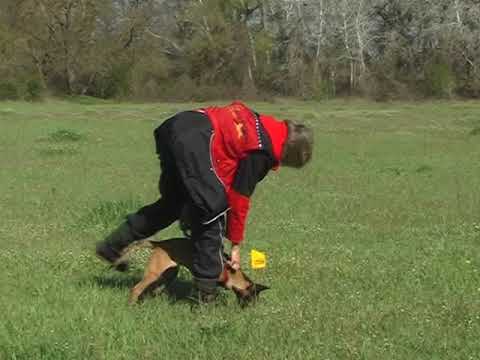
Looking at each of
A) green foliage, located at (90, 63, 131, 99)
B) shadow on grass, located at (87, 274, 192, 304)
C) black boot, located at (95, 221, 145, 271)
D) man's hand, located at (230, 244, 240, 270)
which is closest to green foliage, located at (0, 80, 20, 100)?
green foliage, located at (90, 63, 131, 99)

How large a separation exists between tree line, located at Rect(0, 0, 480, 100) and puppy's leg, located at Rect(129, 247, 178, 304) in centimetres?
4667

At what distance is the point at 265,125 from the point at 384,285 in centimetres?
165

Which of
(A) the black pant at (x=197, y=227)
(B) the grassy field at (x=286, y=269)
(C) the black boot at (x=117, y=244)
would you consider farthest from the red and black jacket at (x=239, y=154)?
(C) the black boot at (x=117, y=244)

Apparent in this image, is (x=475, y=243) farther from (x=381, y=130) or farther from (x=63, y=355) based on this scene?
(x=381, y=130)

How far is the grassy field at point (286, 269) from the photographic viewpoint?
5.32 metres

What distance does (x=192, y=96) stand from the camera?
53.8 metres

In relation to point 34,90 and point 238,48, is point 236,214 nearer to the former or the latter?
point 34,90

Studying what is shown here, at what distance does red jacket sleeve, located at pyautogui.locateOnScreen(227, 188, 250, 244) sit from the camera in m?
6.20

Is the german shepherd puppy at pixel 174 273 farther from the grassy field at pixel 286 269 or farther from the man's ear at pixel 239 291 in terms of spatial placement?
the grassy field at pixel 286 269

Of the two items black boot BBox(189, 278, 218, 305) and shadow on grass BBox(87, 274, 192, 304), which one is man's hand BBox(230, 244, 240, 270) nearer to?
black boot BBox(189, 278, 218, 305)

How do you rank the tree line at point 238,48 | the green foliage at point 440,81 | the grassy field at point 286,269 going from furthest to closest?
1. the tree line at point 238,48
2. the green foliage at point 440,81
3. the grassy field at point 286,269

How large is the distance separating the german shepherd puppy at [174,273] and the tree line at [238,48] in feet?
153

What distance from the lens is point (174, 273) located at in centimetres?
657

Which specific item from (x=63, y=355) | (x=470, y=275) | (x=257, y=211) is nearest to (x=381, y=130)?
(x=257, y=211)
